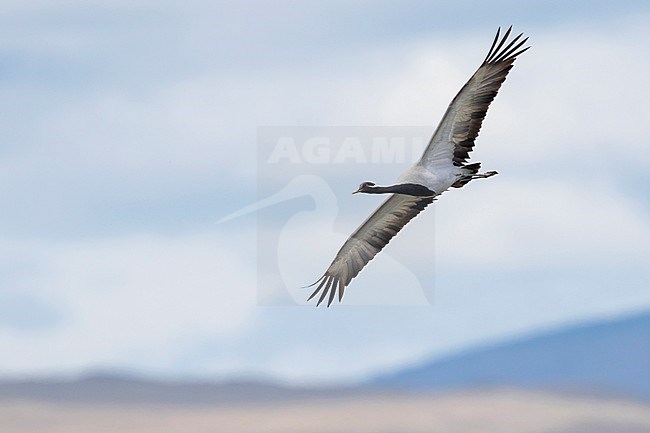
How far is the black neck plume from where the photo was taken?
1308 inches

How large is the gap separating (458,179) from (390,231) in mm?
3991

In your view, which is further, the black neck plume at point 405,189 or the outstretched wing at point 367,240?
the outstretched wing at point 367,240

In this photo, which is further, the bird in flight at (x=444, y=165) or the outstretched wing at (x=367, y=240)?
the outstretched wing at (x=367, y=240)

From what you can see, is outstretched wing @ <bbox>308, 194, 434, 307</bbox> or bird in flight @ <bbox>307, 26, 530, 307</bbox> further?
outstretched wing @ <bbox>308, 194, 434, 307</bbox>

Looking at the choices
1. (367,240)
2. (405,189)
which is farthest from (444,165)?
(367,240)

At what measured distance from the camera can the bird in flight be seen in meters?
31.6

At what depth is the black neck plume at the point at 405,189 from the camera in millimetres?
33219

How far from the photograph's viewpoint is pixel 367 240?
36.7 m

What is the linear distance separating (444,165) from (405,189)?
1.15 metres

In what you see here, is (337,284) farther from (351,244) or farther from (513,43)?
(513,43)

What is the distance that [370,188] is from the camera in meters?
33.7

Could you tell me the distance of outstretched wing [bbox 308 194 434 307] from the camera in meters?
35.6

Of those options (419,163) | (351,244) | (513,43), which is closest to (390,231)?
(351,244)

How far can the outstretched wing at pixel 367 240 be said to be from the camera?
1403 inches
